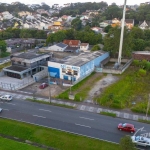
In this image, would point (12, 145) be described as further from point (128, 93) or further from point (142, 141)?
point (128, 93)

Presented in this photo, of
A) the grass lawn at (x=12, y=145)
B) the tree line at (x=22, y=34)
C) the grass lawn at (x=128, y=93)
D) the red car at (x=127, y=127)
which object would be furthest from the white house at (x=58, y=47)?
the grass lawn at (x=12, y=145)

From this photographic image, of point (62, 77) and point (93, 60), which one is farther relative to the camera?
point (93, 60)

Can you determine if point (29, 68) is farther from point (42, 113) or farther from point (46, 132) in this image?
point (46, 132)

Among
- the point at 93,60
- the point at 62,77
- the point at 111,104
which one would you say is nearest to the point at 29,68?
the point at 62,77

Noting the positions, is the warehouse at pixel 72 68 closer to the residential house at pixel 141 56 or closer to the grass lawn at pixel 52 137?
the residential house at pixel 141 56

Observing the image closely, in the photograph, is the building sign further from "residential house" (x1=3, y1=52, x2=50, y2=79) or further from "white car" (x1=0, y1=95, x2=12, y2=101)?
"white car" (x1=0, y1=95, x2=12, y2=101)

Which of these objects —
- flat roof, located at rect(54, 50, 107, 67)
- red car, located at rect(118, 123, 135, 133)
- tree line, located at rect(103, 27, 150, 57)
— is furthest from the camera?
tree line, located at rect(103, 27, 150, 57)

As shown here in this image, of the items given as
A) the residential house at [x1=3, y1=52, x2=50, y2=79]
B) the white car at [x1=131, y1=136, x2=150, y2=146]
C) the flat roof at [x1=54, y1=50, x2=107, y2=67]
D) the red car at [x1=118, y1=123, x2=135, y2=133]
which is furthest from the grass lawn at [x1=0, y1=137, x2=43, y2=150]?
the flat roof at [x1=54, y1=50, x2=107, y2=67]
